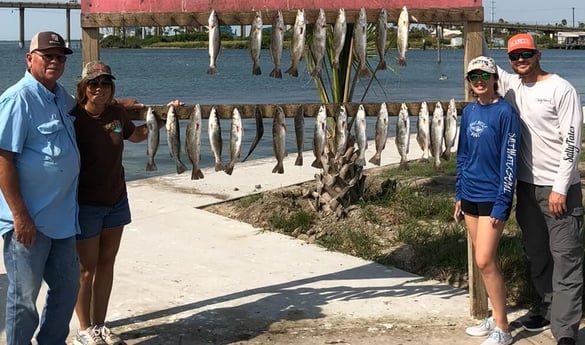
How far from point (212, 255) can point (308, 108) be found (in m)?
2.25

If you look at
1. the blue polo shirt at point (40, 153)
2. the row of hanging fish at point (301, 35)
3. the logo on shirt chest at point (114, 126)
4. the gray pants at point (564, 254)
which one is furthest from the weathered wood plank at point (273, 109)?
the blue polo shirt at point (40, 153)

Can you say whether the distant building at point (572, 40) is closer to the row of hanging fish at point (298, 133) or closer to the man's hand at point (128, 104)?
the row of hanging fish at point (298, 133)

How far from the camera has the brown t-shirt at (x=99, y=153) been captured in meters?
4.68

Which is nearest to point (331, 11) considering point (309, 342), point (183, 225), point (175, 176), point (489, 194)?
point (489, 194)

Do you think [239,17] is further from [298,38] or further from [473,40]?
[473,40]

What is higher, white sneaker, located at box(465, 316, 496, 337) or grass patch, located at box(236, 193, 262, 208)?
grass patch, located at box(236, 193, 262, 208)

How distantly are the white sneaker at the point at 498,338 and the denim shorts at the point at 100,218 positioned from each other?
247 cm

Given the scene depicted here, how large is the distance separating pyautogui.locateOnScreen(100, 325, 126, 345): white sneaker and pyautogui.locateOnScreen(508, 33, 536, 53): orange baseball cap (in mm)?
3094

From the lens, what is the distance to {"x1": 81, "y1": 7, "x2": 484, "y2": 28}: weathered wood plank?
219 inches

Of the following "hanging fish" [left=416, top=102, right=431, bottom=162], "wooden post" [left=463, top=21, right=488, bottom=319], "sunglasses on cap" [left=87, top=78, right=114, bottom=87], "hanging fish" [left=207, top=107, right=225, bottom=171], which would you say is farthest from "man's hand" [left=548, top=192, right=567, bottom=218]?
"sunglasses on cap" [left=87, top=78, right=114, bottom=87]

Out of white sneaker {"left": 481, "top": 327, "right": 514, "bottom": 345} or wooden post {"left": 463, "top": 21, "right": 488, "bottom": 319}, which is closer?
white sneaker {"left": 481, "top": 327, "right": 514, "bottom": 345}

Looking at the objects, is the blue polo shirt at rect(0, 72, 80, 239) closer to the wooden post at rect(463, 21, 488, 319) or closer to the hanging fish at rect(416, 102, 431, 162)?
the hanging fish at rect(416, 102, 431, 162)

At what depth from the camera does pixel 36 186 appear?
4148mm

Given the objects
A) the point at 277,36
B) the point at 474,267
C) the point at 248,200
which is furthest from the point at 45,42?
the point at 248,200
